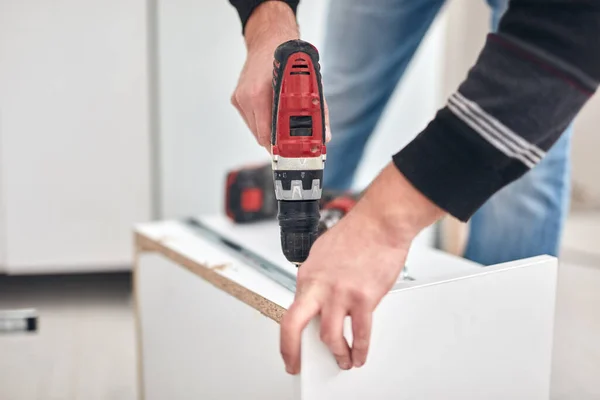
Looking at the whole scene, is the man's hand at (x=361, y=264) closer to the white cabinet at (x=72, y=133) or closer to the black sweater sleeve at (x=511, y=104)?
the black sweater sleeve at (x=511, y=104)

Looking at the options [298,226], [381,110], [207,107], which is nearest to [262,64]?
[298,226]

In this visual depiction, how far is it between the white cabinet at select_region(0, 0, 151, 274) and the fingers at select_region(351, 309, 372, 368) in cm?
93

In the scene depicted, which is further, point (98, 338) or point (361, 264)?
point (98, 338)

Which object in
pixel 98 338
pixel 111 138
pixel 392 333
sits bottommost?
pixel 98 338

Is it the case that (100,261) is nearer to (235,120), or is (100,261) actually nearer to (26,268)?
(26,268)

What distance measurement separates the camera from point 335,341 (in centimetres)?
45

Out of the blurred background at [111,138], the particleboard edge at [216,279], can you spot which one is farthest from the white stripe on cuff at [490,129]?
the blurred background at [111,138]

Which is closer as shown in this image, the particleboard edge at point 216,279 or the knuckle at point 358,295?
the knuckle at point 358,295

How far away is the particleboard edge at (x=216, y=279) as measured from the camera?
0.57m

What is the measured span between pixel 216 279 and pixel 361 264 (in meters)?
0.27

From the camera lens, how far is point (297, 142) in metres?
0.50

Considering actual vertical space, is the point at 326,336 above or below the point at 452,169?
below

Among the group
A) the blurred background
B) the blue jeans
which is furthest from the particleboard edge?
the blurred background

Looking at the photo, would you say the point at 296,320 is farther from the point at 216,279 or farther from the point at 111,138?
the point at 111,138
